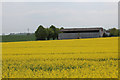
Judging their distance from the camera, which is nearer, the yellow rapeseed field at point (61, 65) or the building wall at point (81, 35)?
the yellow rapeseed field at point (61, 65)

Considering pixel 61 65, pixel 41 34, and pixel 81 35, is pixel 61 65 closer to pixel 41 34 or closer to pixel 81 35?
pixel 81 35

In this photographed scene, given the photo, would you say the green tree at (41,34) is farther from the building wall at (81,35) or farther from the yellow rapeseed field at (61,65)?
the yellow rapeseed field at (61,65)

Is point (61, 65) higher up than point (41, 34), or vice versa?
point (41, 34)

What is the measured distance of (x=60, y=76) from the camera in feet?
23.1

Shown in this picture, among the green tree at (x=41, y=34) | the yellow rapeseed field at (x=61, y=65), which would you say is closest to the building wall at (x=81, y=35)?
the green tree at (x=41, y=34)

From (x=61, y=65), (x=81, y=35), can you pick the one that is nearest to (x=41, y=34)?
(x=81, y=35)

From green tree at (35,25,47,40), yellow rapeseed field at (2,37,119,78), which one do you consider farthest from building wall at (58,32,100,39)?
yellow rapeseed field at (2,37,119,78)

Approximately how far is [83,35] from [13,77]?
59485mm

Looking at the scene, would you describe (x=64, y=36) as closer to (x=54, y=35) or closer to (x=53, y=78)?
(x=54, y=35)

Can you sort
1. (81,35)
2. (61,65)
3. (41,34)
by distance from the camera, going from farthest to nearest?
(41,34), (81,35), (61,65)

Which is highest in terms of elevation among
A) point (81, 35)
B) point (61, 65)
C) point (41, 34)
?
point (41, 34)

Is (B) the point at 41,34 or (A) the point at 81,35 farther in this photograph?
(B) the point at 41,34

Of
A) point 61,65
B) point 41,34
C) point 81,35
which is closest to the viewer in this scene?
point 61,65

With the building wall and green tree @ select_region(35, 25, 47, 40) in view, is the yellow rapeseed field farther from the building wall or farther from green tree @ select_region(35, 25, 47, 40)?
green tree @ select_region(35, 25, 47, 40)
